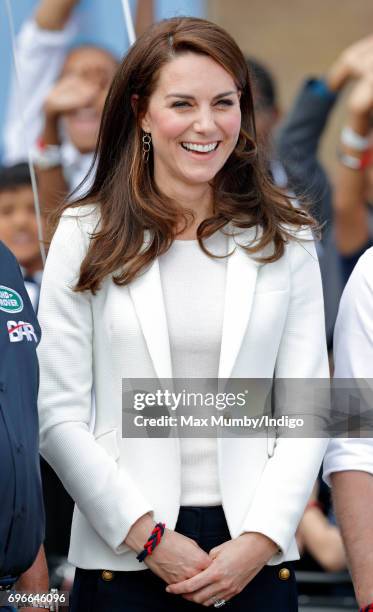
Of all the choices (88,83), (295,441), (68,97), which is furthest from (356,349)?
(88,83)

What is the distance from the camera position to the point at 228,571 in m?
2.82

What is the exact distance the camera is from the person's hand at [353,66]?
4.70 meters

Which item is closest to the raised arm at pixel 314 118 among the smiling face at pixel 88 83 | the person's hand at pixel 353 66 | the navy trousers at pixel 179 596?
the person's hand at pixel 353 66

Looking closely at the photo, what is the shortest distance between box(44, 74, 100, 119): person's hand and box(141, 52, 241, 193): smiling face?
208cm

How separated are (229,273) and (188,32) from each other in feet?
1.87

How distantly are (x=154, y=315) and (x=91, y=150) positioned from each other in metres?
2.47

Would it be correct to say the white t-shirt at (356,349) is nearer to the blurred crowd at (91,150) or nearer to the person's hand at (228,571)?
the person's hand at (228,571)

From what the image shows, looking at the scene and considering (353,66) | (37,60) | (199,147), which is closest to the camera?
(199,147)

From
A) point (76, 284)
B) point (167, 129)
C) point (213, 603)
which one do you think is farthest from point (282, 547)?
point (167, 129)

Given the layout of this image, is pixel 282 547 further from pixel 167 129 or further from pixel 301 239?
pixel 167 129

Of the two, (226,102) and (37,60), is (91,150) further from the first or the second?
(226,102)

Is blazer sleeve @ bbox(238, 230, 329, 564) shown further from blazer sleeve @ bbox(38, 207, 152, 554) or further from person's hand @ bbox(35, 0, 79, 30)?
person's hand @ bbox(35, 0, 79, 30)

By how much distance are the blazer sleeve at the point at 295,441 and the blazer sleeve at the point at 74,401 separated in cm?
28

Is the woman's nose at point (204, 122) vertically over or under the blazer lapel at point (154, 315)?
over
